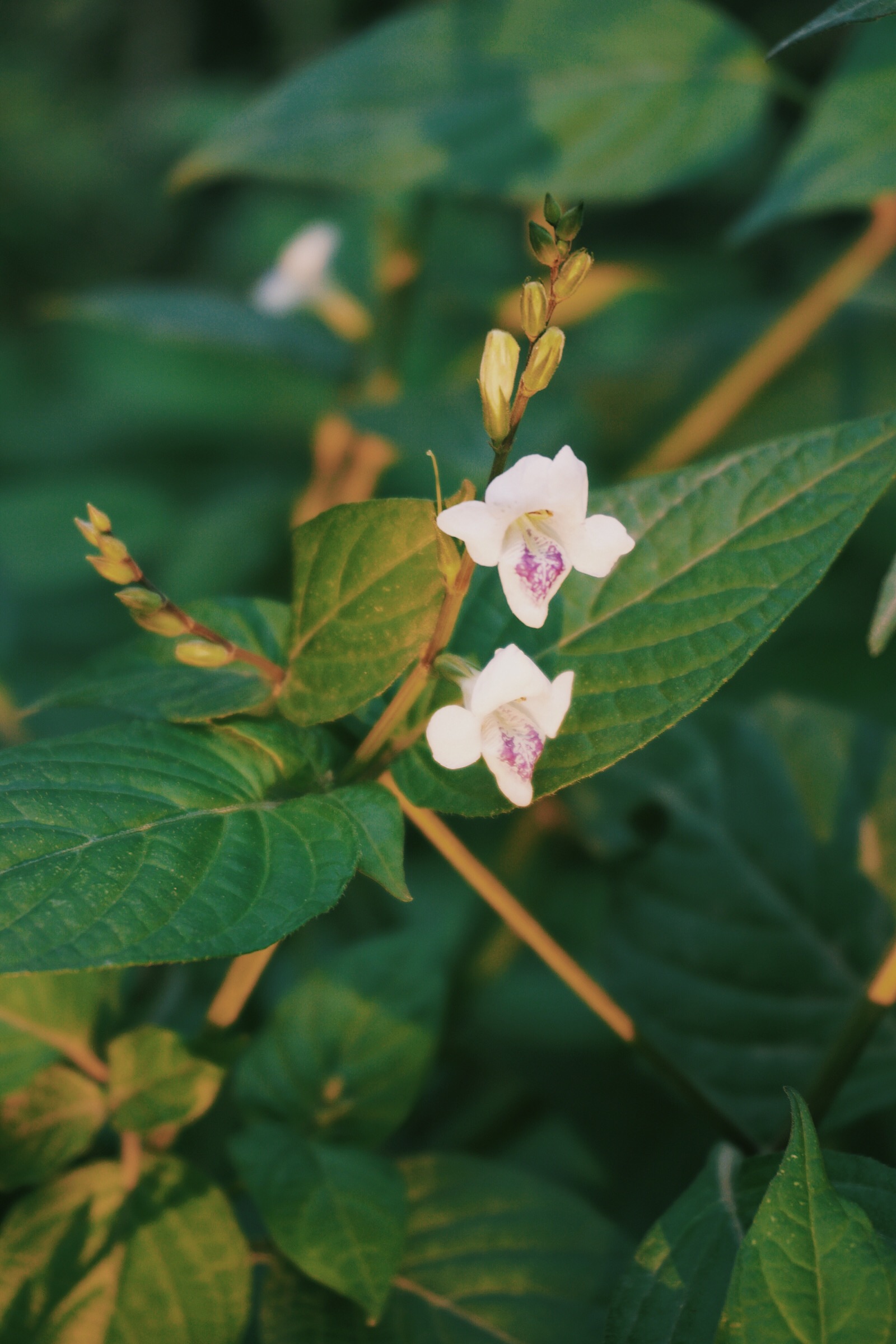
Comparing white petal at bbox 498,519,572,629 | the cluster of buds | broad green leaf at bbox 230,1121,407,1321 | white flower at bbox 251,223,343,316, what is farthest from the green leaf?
white flower at bbox 251,223,343,316

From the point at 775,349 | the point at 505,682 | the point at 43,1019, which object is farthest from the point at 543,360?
the point at 775,349

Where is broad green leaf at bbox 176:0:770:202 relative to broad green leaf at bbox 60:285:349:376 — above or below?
below

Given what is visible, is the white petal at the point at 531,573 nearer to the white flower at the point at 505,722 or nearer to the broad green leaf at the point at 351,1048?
the white flower at the point at 505,722

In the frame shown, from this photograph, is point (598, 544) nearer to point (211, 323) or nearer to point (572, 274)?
point (572, 274)

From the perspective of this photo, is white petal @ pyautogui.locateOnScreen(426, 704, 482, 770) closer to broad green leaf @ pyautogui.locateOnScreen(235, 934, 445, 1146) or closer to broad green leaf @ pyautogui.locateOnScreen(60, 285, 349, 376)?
broad green leaf @ pyautogui.locateOnScreen(235, 934, 445, 1146)

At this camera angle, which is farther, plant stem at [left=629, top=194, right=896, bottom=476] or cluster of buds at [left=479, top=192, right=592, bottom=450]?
plant stem at [left=629, top=194, right=896, bottom=476]

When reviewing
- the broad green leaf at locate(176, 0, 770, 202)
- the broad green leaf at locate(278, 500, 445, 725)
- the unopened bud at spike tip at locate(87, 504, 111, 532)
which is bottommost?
the broad green leaf at locate(278, 500, 445, 725)

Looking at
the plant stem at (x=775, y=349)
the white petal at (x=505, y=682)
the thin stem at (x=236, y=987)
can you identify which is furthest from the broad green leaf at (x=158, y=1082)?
the plant stem at (x=775, y=349)
